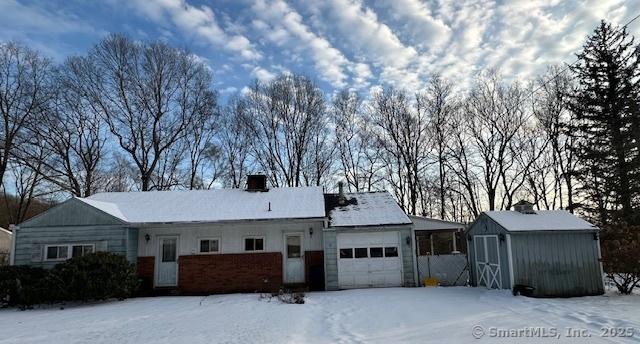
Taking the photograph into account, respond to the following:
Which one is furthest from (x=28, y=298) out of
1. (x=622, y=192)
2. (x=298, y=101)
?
(x=622, y=192)

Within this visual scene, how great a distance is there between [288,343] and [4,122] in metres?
26.7

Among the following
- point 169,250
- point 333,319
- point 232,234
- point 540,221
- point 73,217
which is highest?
point 73,217

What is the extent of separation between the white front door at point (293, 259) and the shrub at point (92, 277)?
5.65m

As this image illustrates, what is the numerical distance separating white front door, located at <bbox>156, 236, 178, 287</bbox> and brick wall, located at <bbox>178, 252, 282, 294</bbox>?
30 cm

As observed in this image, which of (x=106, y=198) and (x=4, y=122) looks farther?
(x=4, y=122)

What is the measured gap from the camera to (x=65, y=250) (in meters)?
14.5

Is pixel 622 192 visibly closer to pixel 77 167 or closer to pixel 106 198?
pixel 106 198

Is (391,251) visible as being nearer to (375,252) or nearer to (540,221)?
(375,252)

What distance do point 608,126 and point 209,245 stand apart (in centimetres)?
2064

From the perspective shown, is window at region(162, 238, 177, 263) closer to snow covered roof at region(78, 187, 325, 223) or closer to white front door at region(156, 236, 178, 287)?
white front door at region(156, 236, 178, 287)

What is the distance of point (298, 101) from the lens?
31.3m

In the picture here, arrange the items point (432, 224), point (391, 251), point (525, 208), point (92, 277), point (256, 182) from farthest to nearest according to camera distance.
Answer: point (256, 182)
point (432, 224)
point (391, 251)
point (525, 208)
point (92, 277)

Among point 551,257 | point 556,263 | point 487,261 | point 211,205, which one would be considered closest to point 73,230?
point 211,205

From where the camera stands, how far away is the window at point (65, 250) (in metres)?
14.5
